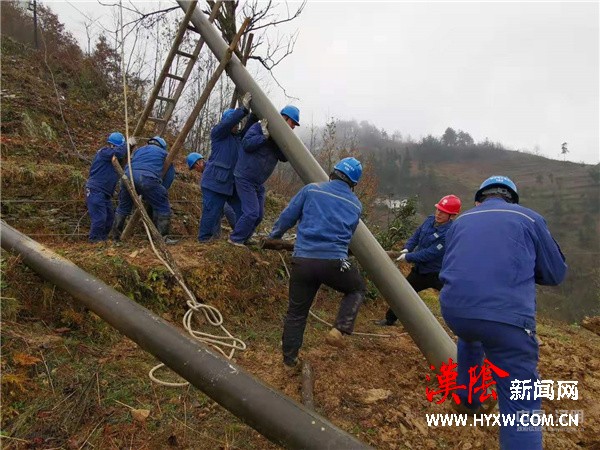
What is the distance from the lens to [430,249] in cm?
502

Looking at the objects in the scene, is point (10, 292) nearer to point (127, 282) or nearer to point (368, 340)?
point (127, 282)

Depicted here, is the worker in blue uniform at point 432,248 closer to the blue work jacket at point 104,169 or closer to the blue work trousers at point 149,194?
the blue work trousers at point 149,194

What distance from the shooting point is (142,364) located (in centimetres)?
317

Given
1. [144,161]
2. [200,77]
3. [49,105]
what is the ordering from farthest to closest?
1. [200,77]
2. [49,105]
3. [144,161]

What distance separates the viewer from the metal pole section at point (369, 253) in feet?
12.4

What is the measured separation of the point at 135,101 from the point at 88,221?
756 cm

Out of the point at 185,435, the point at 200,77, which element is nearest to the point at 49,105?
the point at 200,77

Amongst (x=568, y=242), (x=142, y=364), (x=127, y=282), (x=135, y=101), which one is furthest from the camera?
(x=568, y=242)

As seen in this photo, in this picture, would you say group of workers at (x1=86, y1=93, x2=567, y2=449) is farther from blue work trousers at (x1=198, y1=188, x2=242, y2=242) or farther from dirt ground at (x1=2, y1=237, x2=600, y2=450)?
dirt ground at (x1=2, y1=237, x2=600, y2=450)

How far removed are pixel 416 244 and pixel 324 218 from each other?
2.56 meters

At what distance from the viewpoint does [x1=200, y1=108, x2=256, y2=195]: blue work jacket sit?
5.34 meters

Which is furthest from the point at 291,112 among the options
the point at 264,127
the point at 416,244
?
the point at 416,244

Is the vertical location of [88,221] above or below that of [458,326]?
above

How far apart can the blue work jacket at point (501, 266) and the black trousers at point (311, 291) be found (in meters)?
0.90
